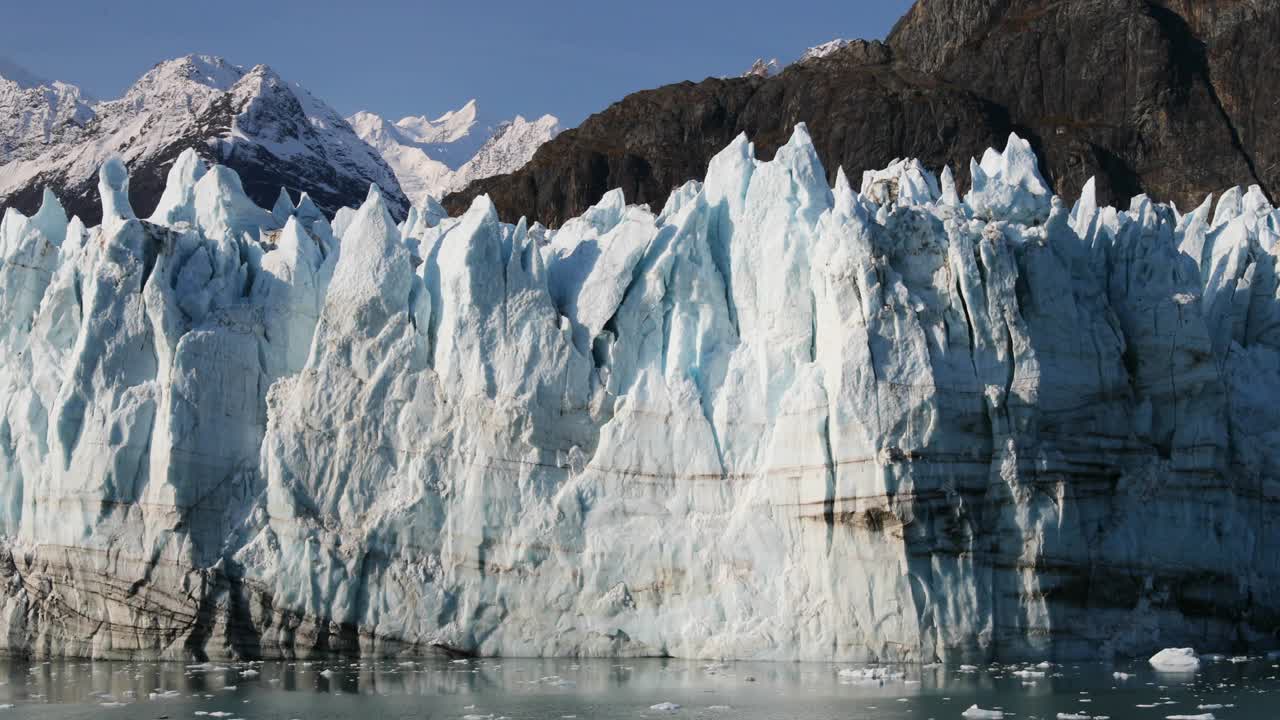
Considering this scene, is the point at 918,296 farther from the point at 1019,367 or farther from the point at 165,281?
the point at 165,281

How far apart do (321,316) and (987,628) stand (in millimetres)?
12105

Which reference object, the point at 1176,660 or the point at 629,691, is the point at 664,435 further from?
the point at 1176,660

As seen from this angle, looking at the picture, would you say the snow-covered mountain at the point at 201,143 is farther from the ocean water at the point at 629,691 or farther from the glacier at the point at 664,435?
the ocean water at the point at 629,691

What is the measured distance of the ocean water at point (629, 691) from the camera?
1883cm

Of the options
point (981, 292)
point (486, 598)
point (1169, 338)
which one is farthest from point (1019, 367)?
point (486, 598)

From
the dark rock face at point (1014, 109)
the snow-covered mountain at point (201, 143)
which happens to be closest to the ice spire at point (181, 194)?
the dark rock face at point (1014, 109)

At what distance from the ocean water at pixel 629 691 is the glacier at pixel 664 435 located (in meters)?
0.97

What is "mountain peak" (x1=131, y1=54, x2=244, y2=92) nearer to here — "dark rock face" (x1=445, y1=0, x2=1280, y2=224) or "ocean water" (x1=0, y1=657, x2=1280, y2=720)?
"dark rock face" (x1=445, y1=0, x2=1280, y2=224)

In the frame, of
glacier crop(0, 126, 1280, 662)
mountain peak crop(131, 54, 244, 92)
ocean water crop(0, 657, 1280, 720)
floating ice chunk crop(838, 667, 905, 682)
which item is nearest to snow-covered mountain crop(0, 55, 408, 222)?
mountain peak crop(131, 54, 244, 92)

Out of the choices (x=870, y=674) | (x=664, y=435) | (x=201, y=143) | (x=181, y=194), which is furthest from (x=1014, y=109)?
(x=870, y=674)

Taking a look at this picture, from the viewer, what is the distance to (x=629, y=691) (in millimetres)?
21141

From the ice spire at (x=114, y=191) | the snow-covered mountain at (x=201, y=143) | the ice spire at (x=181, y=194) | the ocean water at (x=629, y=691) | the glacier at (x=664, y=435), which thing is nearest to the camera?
the ocean water at (x=629, y=691)

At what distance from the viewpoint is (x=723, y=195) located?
27.2m

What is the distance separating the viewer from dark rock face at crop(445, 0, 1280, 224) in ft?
181
